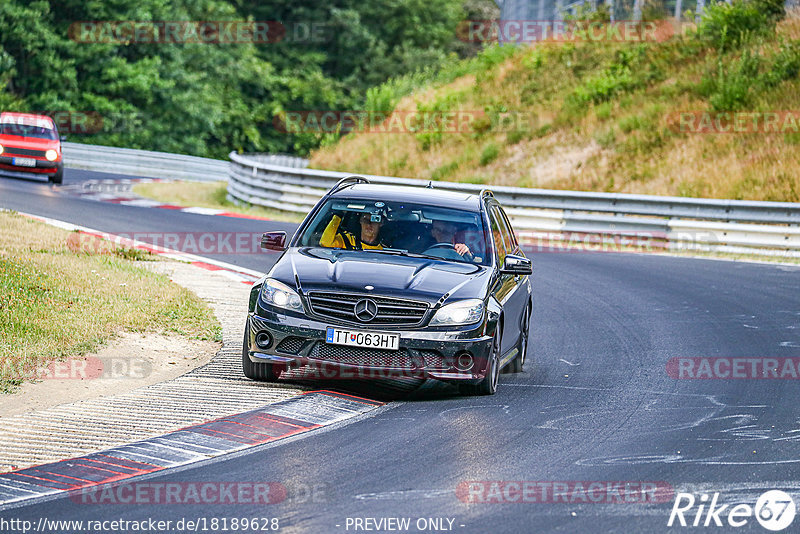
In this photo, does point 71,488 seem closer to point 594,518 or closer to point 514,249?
point 594,518

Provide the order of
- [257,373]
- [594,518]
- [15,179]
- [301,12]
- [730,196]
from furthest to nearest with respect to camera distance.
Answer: [301,12] → [15,179] → [730,196] → [257,373] → [594,518]

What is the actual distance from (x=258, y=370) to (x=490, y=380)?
1849mm

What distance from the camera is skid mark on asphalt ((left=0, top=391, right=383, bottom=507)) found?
20.9 ft

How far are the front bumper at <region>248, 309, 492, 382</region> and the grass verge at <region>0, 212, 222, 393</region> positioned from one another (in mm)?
2031

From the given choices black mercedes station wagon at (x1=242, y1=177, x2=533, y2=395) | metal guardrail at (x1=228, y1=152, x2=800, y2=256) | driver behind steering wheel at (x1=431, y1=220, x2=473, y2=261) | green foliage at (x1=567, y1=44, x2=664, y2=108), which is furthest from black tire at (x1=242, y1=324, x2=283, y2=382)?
green foliage at (x1=567, y1=44, x2=664, y2=108)

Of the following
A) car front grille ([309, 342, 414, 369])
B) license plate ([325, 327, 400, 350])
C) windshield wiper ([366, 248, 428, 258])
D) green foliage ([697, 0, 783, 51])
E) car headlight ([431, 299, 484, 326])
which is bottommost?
car front grille ([309, 342, 414, 369])

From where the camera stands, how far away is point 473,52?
244ft

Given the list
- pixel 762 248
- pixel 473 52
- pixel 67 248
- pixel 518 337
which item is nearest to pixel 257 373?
pixel 518 337

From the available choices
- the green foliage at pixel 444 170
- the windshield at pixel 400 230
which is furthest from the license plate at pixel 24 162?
the windshield at pixel 400 230

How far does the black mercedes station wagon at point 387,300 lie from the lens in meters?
8.77

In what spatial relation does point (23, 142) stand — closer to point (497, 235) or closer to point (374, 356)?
point (497, 235)

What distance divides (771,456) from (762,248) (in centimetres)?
1585

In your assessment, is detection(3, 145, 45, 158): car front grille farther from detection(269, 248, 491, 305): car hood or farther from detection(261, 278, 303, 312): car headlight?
detection(261, 278, 303, 312): car headlight

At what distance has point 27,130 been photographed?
30125 mm
